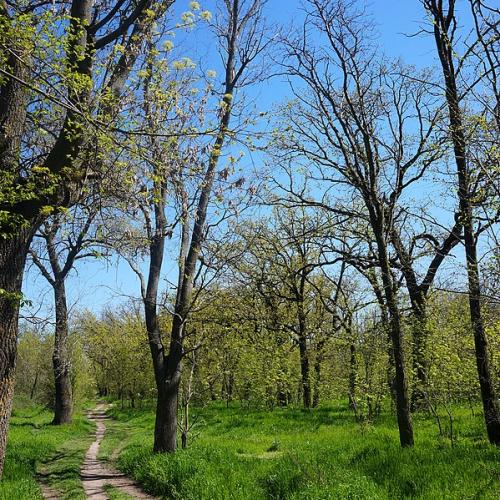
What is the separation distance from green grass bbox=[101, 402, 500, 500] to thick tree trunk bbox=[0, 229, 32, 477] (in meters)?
3.13

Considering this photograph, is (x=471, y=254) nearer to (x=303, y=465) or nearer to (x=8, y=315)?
(x=303, y=465)

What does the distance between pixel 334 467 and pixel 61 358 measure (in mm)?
14697

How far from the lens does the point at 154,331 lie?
459 inches

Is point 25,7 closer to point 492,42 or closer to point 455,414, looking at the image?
point 492,42

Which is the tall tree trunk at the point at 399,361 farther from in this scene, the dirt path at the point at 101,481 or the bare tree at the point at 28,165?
the bare tree at the point at 28,165

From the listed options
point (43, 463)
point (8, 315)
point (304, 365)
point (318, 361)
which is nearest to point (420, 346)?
point (8, 315)

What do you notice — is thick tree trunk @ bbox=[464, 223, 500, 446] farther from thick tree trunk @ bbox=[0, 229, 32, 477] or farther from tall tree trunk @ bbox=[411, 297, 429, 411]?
thick tree trunk @ bbox=[0, 229, 32, 477]

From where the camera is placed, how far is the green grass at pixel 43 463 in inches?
314

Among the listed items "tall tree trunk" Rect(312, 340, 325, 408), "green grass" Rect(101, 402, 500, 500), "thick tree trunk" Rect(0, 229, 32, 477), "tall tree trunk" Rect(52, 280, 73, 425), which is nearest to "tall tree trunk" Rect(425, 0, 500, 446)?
"green grass" Rect(101, 402, 500, 500)

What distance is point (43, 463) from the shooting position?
11.9 meters

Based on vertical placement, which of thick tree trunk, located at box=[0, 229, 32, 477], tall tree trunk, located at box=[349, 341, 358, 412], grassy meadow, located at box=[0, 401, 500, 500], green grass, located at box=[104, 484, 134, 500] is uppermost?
thick tree trunk, located at box=[0, 229, 32, 477]

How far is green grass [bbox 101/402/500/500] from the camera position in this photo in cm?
627

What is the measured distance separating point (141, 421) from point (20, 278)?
720 inches

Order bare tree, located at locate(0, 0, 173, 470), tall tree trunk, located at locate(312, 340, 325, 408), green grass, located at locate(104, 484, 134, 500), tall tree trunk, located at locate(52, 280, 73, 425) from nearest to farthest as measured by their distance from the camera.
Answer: bare tree, located at locate(0, 0, 173, 470)
green grass, located at locate(104, 484, 134, 500)
tall tree trunk, located at locate(52, 280, 73, 425)
tall tree trunk, located at locate(312, 340, 325, 408)
